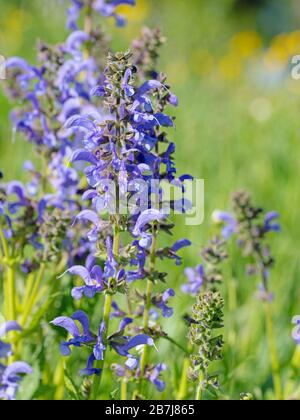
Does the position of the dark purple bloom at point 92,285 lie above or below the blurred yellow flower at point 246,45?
below

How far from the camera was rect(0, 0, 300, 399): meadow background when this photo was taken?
2721 millimetres

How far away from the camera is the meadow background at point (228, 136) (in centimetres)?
272

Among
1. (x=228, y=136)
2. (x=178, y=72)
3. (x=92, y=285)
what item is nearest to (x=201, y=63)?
(x=178, y=72)

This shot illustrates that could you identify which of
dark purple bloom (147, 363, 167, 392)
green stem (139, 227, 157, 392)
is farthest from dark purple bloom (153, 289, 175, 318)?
dark purple bloom (147, 363, 167, 392)

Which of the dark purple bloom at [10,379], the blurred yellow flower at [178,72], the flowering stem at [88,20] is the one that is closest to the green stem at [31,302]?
the dark purple bloom at [10,379]

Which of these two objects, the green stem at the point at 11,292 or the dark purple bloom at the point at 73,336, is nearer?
the dark purple bloom at the point at 73,336

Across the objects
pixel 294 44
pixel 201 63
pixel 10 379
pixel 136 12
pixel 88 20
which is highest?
pixel 136 12

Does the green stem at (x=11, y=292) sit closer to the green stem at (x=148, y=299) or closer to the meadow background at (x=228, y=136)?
the meadow background at (x=228, y=136)

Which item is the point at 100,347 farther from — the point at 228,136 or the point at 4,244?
the point at 228,136

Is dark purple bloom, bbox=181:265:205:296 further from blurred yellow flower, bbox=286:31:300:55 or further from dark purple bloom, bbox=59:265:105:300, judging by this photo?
blurred yellow flower, bbox=286:31:300:55

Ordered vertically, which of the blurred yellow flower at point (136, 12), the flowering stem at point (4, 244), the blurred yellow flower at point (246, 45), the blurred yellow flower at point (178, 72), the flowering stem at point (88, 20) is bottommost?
the flowering stem at point (4, 244)

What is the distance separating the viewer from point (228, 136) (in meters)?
5.52
